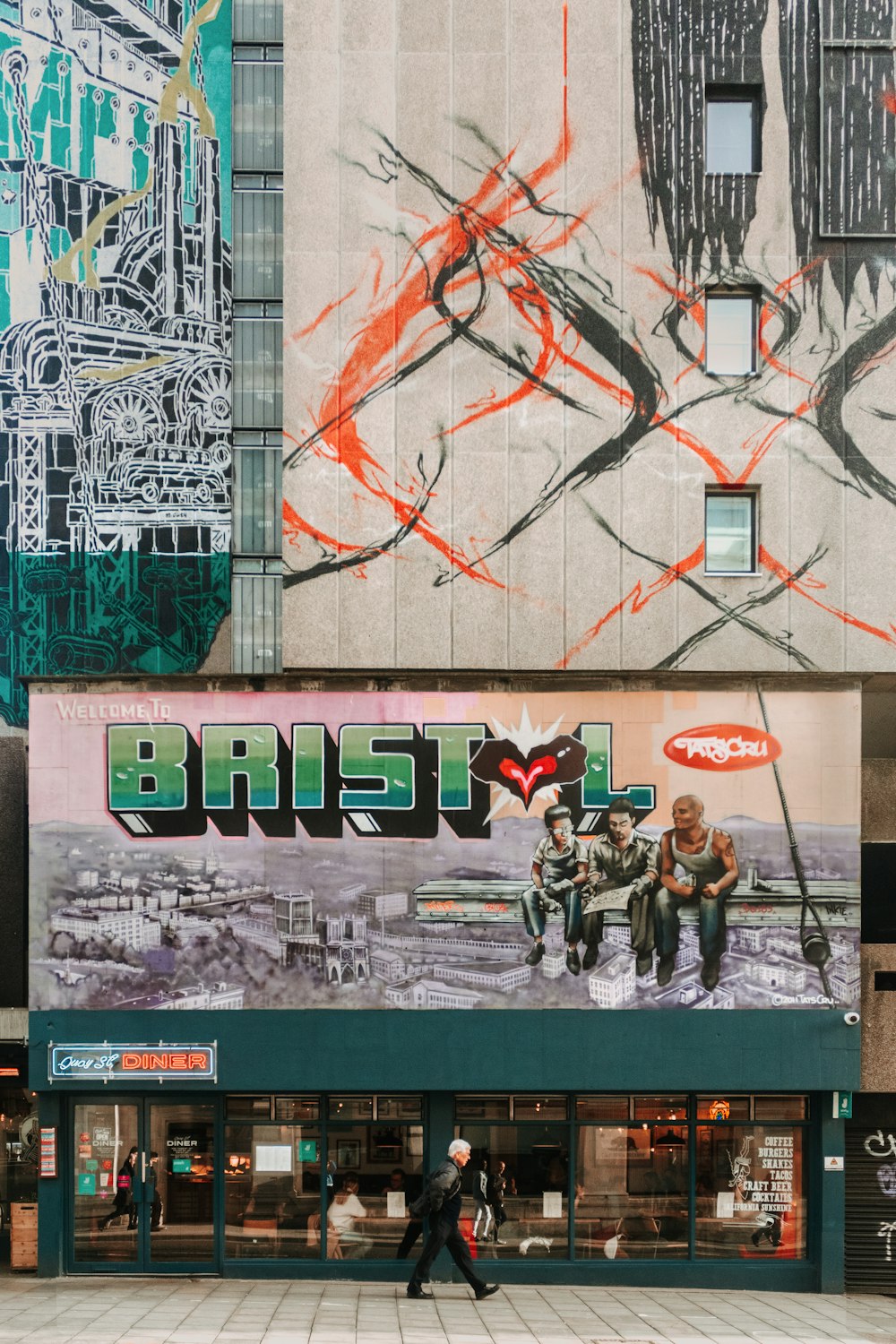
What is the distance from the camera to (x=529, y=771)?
17.7 meters

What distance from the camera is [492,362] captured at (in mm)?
18703

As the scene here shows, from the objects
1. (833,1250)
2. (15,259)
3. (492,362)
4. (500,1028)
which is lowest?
(833,1250)

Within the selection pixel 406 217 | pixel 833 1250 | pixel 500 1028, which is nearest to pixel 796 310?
pixel 406 217

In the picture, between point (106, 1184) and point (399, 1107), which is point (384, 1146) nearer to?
point (399, 1107)

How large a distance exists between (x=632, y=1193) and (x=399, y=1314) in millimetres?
4154

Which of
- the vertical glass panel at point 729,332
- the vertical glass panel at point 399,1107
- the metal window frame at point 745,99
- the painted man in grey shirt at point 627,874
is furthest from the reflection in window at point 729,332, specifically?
the vertical glass panel at point 399,1107

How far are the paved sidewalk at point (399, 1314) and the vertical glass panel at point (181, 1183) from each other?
1.52ft

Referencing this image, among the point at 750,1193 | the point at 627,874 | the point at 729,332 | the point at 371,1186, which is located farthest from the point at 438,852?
the point at 729,332

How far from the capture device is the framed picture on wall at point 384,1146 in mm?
17641

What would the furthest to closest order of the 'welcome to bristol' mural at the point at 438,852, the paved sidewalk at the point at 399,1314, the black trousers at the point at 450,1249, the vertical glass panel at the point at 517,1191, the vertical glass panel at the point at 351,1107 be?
the vertical glass panel at the point at 351,1107, the vertical glass panel at the point at 517,1191, the 'welcome to bristol' mural at the point at 438,852, the black trousers at the point at 450,1249, the paved sidewalk at the point at 399,1314

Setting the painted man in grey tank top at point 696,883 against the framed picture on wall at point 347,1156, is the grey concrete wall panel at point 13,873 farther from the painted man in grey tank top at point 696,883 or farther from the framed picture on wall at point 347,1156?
the painted man in grey tank top at point 696,883

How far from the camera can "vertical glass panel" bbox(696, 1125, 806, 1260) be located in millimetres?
17734

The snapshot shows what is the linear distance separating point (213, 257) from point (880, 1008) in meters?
15.9

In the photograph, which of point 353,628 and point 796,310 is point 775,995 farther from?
point 796,310
